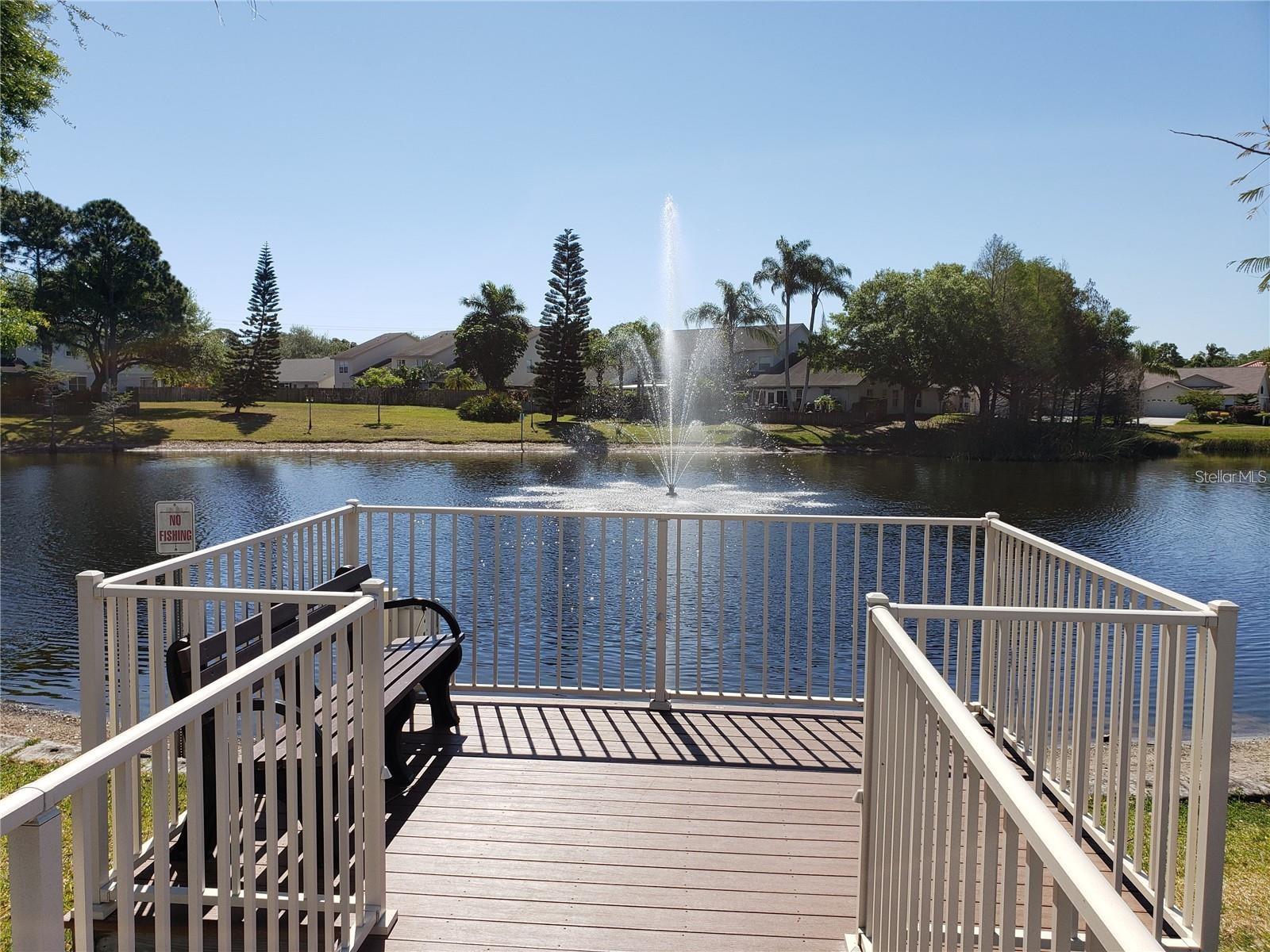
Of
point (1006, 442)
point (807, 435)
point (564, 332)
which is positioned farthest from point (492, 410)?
point (1006, 442)

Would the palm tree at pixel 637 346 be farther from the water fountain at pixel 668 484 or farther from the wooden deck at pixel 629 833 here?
the wooden deck at pixel 629 833

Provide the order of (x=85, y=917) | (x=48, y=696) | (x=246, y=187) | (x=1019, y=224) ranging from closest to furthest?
1. (x=85, y=917)
2. (x=48, y=696)
3. (x=246, y=187)
4. (x=1019, y=224)

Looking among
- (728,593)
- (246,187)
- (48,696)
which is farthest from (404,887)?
(246,187)

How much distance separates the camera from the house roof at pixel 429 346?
224 feet

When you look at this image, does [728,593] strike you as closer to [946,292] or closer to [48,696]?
[48,696]

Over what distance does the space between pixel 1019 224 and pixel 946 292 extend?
11.5 meters

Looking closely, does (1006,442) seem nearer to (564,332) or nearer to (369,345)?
(564,332)

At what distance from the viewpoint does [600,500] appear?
23625 millimetres

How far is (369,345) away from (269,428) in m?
28.6

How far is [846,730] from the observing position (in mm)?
4516

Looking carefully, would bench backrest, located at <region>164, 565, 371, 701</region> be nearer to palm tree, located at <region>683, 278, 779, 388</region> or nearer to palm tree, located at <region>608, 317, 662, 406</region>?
palm tree, located at <region>683, 278, 779, 388</region>

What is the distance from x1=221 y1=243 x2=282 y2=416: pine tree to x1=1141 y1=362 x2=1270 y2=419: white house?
182 feet

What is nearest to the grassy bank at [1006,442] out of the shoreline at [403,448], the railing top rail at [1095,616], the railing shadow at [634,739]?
the shoreline at [403,448]

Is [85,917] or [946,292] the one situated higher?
[946,292]
